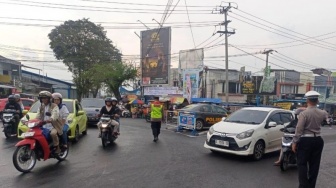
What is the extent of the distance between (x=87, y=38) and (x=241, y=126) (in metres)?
46.4

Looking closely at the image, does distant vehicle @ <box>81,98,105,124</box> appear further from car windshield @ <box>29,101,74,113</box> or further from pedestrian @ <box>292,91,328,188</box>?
pedestrian @ <box>292,91,328,188</box>

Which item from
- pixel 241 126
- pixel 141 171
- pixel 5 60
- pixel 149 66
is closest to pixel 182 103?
pixel 149 66

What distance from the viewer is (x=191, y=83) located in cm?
2584

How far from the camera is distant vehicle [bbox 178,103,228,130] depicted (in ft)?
56.8

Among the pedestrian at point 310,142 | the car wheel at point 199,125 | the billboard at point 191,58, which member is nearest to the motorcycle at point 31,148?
the pedestrian at point 310,142

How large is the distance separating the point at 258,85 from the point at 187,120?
96.5ft

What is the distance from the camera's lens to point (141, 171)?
717cm

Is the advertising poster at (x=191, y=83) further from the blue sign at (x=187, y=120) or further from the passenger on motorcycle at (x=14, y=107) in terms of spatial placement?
the passenger on motorcycle at (x=14, y=107)

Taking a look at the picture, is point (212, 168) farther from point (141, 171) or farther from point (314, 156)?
point (314, 156)

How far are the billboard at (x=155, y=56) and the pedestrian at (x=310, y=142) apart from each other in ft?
94.1

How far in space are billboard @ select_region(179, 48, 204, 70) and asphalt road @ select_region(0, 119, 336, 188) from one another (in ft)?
65.2

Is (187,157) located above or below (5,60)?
below

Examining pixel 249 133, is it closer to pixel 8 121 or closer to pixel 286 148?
pixel 286 148

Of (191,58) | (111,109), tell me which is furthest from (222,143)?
(191,58)
